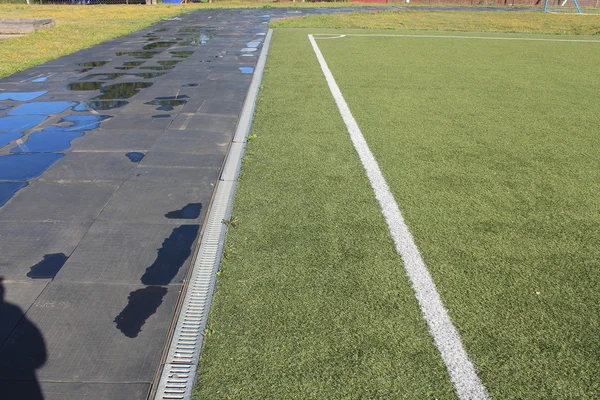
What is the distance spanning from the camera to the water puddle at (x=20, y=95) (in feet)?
26.1

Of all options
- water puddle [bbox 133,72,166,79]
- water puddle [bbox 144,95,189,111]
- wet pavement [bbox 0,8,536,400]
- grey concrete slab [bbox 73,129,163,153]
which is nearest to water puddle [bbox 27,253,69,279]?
wet pavement [bbox 0,8,536,400]

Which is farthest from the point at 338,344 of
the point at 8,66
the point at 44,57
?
the point at 44,57

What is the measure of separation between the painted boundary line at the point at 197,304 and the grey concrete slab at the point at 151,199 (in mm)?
209

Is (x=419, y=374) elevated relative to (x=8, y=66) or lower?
lower

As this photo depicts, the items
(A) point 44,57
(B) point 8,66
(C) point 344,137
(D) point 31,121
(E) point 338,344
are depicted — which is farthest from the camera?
(A) point 44,57

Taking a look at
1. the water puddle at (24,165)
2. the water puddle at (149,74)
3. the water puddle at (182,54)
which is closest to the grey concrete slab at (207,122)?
the water puddle at (24,165)

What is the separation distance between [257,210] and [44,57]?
1058 centimetres

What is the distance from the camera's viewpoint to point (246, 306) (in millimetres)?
2916

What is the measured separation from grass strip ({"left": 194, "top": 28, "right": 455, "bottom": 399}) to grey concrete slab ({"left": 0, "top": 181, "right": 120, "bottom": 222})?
4.22 ft

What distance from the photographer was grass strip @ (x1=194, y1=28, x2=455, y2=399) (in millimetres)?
2379

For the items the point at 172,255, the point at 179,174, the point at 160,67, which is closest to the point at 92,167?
the point at 179,174

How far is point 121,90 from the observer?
337 inches

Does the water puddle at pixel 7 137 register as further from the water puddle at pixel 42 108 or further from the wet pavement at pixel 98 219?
the water puddle at pixel 42 108

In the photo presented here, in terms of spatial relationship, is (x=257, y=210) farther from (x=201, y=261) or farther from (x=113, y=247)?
(x=113, y=247)
